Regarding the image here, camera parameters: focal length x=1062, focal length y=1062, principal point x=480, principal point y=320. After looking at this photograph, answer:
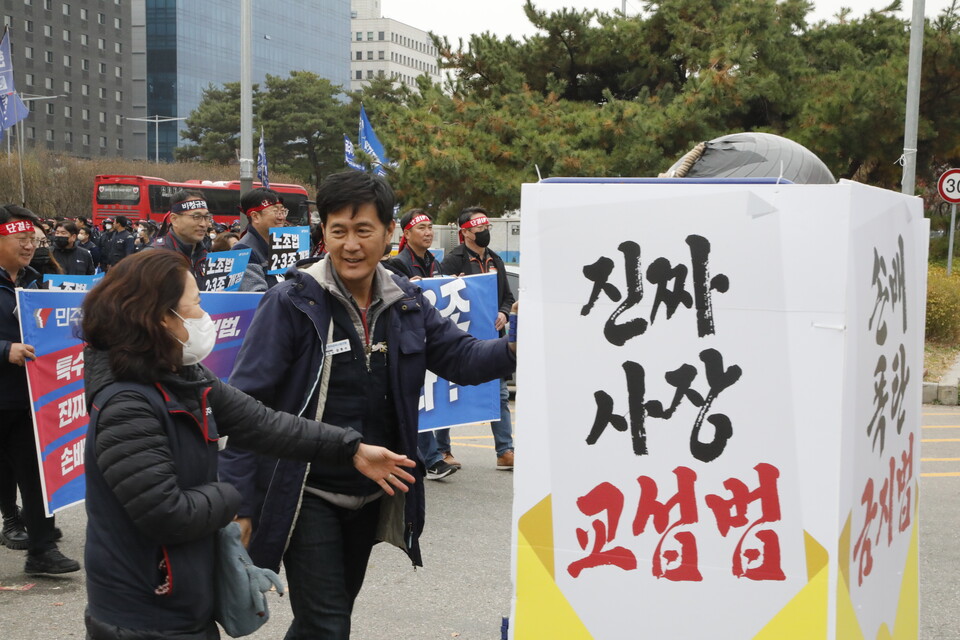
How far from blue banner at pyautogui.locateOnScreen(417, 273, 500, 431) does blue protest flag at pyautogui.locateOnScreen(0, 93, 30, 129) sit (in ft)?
56.6

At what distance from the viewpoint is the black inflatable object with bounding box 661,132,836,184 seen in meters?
3.13

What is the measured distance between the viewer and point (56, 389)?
5.18 m

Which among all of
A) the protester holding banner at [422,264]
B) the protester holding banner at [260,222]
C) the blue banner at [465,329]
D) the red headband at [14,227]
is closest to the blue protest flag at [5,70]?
the protester holding banner at [260,222]

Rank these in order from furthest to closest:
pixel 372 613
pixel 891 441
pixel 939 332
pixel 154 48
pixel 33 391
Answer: pixel 154 48, pixel 939 332, pixel 33 391, pixel 372 613, pixel 891 441

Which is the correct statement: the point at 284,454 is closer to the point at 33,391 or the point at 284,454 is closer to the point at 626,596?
the point at 626,596

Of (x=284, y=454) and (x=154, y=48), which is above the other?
(x=154, y=48)

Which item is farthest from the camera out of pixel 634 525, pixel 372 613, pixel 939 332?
pixel 939 332

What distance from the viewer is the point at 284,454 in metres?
2.82

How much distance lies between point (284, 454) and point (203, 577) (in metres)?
0.38

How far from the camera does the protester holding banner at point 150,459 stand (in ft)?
8.14

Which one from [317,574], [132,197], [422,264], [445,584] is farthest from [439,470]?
[132,197]

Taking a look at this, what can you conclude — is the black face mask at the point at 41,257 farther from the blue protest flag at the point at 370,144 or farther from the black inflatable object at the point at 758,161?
the blue protest flag at the point at 370,144

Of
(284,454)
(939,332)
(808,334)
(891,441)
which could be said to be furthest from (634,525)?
(939,332)

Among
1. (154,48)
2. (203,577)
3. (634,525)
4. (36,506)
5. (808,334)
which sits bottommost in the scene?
(36,506)
